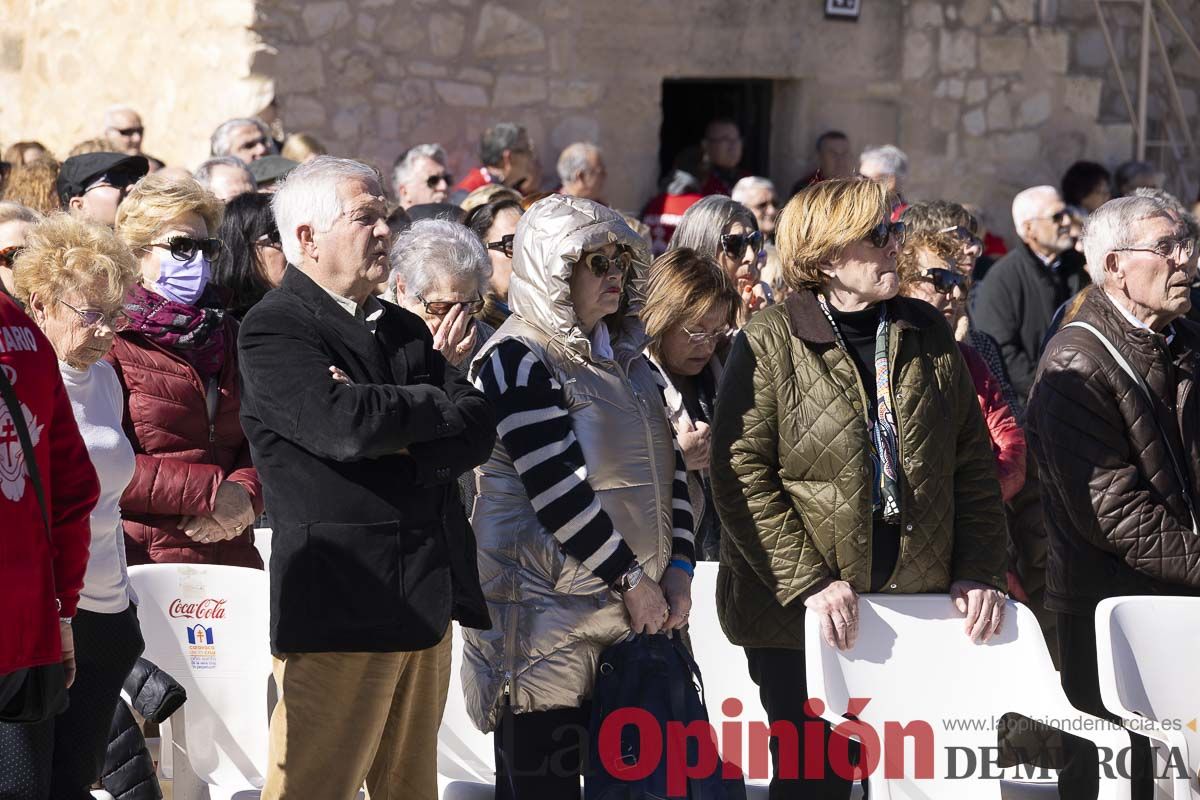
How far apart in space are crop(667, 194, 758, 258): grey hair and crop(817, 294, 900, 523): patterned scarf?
178 cm

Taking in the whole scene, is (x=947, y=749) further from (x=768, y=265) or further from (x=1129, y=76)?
(x=1129, y=76)

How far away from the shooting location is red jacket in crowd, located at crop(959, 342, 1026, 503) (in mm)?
4980

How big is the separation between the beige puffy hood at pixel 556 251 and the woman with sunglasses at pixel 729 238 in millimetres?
1810

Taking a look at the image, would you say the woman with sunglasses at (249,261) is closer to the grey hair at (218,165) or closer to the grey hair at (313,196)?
the grey hair at (218,165)

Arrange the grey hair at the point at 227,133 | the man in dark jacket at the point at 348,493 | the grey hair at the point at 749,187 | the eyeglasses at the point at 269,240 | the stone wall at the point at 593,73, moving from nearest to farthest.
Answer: the man in dark jacket at the point at 348,493, the eyeglasses at the point at 269,240, the grey hair at the point at 227,133, the grey hair at the point at 749,187, the stone wall at the point at 593,73

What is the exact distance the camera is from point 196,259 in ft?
13.9

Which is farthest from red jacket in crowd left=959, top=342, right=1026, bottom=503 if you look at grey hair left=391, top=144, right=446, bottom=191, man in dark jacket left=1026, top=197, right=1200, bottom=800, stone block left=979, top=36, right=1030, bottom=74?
stone block left=979, top=36, right=1030, bottom=74

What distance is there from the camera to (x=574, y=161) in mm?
8508

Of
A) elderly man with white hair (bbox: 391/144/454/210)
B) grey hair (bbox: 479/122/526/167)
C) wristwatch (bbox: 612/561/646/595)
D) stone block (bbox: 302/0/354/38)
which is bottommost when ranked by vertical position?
wristwatch (bbox: 612/561/646/595)

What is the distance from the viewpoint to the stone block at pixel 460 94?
867 centimetres

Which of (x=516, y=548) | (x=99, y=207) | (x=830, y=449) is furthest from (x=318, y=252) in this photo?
(x=99, y=207)

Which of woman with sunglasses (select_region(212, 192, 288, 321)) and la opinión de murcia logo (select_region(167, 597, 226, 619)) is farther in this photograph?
woman with sunglasses (select_region(212, 192, 288, 321))

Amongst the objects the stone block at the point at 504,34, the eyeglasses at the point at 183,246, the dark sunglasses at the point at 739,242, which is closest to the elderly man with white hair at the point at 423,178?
the stone block at the point at 504,34

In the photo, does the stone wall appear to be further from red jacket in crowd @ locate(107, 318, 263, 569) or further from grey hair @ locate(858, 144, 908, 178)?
red jacket in crowd @ locate(107, 318, 263, 569)
